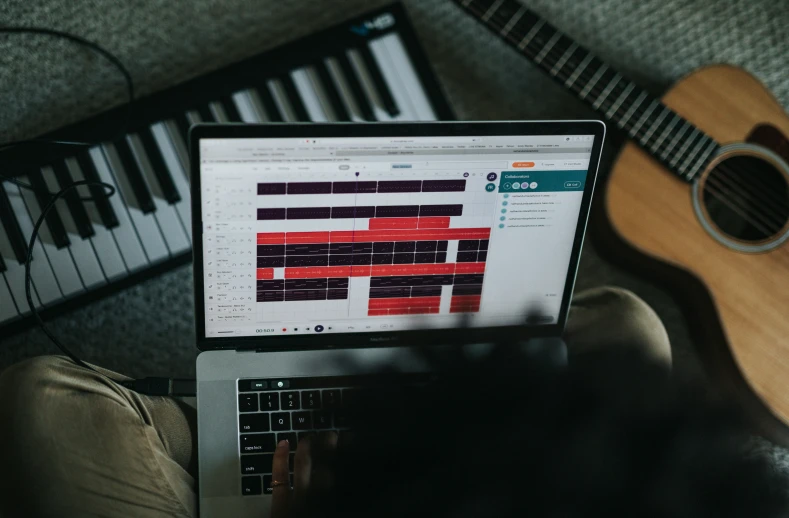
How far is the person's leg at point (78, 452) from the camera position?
734 mm

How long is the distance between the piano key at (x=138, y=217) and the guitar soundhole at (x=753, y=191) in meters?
0.85

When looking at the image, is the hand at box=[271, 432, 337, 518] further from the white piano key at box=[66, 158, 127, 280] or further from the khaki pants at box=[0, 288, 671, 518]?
the white piano key at box=[66, 158, 127, 280]

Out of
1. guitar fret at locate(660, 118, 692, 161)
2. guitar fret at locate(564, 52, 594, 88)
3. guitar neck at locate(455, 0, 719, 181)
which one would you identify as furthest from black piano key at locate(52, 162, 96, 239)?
guitar fret at locate(660, 118, 692, 161)

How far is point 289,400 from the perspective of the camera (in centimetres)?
81

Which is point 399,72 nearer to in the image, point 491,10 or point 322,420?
point 491,10

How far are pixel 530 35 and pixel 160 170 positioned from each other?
1.96 ft

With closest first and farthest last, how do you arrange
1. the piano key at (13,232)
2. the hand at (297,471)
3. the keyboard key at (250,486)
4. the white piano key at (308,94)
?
the hand at (297,471) → the keyboard key at (250,486) → the piano key at (13,232) → the white piano key at (308,94)

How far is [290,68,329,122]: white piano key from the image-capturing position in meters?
1.04

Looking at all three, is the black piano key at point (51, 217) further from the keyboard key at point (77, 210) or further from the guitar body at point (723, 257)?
the guitar body at point (723, 257)

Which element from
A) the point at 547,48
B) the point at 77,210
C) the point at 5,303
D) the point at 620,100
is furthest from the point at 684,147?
the point at 5,303

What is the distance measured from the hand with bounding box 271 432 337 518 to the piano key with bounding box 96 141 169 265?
1.22 ft

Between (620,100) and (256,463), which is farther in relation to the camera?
(620,100)

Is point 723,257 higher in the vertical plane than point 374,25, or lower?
lower

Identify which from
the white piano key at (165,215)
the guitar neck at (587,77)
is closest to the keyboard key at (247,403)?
the white piano key at (165,215)
